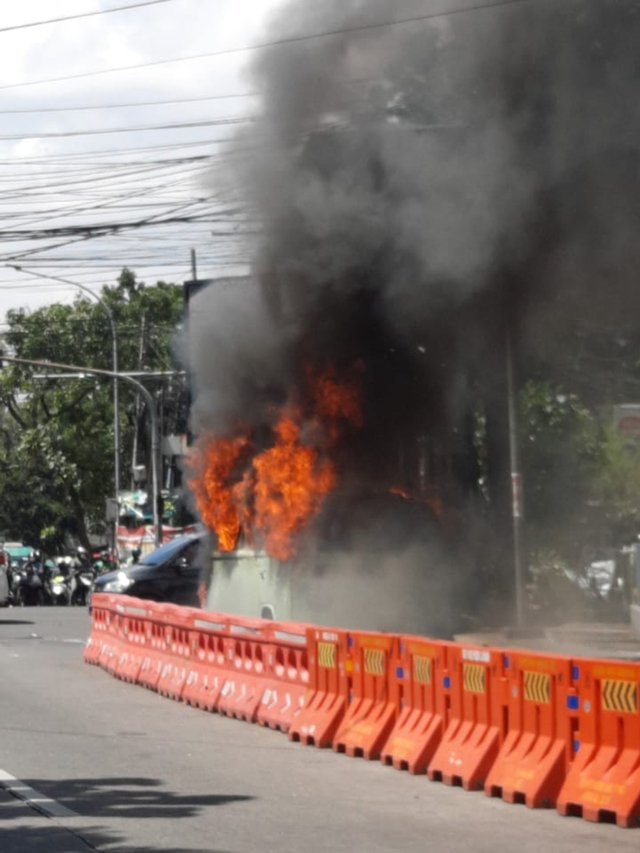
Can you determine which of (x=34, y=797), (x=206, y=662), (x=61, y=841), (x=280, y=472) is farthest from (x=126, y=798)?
(x=280, y=472)

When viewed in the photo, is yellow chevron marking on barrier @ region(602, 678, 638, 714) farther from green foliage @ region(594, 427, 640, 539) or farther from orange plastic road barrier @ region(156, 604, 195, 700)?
green foliage @ region(594, 427, 640, 539)

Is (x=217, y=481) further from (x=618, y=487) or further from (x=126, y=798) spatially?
(x=618, y=487)

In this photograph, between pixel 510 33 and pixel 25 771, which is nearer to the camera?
pixel 25 771

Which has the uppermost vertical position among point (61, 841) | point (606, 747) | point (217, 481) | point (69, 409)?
point (69, 409)

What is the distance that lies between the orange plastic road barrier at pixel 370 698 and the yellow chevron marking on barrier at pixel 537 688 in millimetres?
1627

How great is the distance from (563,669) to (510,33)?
13073mm

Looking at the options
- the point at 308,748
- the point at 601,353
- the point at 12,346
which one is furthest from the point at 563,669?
the point at 12,346

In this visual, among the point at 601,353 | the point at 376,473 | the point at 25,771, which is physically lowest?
the point at 25,771

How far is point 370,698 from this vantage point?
10.2 m

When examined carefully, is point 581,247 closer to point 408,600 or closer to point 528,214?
point 528,214

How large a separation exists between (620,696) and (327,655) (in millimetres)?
3554

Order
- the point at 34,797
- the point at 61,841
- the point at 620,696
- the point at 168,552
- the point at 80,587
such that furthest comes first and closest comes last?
the point at 80,587 < the point at 168,552 < the point at 34,797 < the point at 620,696 < the point at 61,841

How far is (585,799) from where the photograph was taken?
7672mm

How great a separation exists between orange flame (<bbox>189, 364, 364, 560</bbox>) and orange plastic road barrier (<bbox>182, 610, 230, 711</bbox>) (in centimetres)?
484
